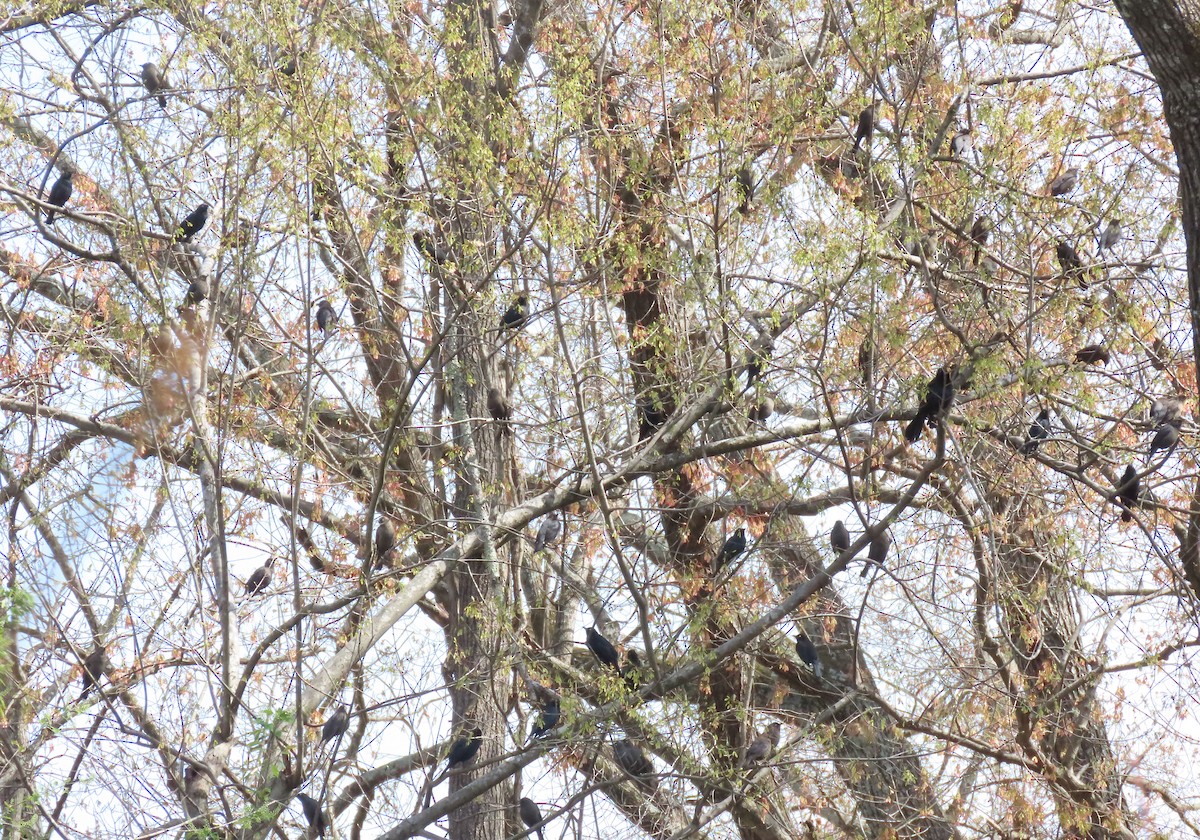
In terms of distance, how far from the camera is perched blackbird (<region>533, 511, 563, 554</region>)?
7270mm

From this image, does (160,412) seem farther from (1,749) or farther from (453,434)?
(453,434)

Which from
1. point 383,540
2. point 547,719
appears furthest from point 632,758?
point 383,540

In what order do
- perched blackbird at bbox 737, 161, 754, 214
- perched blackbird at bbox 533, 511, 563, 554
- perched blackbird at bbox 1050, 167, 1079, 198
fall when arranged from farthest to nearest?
perched blackbird at bbox 1050, 167, 1079, 198 → perched blackbird at bbox 533, 511, 563, 554 → perched blackbird at bbox 737, 161, 754, 214

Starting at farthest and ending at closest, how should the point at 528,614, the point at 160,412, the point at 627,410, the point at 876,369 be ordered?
the point at 528,614
the point at 627,410
the point at 876,369
the point at 160,412

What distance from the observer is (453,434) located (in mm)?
7824

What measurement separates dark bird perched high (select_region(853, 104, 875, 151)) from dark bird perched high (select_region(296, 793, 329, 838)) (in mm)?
4684

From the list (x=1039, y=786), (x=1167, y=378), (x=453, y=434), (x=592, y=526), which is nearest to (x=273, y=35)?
(x=453, y=434)

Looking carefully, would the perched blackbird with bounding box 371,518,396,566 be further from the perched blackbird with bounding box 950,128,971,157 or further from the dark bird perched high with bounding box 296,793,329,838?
the perched blackbird with bounding box 950,128,971,157

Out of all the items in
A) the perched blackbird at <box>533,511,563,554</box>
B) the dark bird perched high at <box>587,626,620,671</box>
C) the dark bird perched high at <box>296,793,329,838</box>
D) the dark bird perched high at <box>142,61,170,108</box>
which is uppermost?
the dark bird perched high at <box>142,61,170,108</box>

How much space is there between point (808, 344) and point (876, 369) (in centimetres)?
41

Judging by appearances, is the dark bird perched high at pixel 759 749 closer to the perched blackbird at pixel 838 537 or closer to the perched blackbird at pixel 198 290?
the perched blackbird at pixel 838 537

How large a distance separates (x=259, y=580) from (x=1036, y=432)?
492 cm

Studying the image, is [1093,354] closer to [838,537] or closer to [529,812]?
[838,537]

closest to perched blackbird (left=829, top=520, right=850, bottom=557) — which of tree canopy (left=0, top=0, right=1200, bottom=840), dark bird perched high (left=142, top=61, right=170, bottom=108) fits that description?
tree canopy (left=0, top=0, right=1200, bottom=840)
